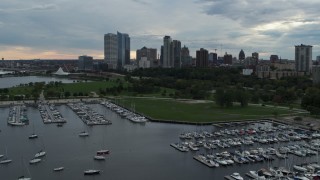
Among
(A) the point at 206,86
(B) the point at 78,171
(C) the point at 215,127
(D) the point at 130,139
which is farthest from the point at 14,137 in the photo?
(A) the point at 206,86

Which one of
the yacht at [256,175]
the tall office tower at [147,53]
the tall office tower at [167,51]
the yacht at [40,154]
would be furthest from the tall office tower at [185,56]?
the yacht at [256,175]

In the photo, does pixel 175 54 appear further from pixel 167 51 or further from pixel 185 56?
pixel 185 56

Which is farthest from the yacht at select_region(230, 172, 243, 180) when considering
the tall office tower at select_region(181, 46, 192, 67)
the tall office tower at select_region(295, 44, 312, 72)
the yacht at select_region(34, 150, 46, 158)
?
the tall office tower at select_region(181, 46, 192, 67)

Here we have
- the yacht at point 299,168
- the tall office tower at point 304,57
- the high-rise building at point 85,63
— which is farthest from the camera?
the high-rise building at point 85,63

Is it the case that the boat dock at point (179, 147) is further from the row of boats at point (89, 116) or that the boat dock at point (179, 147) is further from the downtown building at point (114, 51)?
the downtown building at point (114, 51)

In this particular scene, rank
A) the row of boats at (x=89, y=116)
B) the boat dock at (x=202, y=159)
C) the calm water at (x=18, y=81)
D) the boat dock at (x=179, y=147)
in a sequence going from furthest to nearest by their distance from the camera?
the calm water at (x=18, y=81) → the row of boats at (x=89, y=116) → the boat dock at (x=179, y=147) → the boat dock at (x=202, y=159)

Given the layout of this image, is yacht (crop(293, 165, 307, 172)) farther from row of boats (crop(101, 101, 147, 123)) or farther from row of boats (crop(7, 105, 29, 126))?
row of boats (crop(7, 105, 29, 126))

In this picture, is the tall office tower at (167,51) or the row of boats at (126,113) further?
the tall office tower at (167,51)

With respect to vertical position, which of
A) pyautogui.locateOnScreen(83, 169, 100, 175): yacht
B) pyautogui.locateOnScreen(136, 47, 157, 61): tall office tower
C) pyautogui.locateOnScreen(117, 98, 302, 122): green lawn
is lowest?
pyautogui.locateOnScreen(83, 169, 100, 175): yacht

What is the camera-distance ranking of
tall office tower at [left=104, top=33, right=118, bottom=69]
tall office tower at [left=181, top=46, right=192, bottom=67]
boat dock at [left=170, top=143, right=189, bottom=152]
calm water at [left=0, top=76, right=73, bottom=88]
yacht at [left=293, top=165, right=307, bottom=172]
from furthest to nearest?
tall office tower at [left=104, top=33, right=118, bottom=69], tall office tower at [left=181, top=46, right=192, bottom=67], calm water at [left=0, top=76, right=73, bottom=88], boat dock at [left=170, top=143, right=189, bottom=152], yacht at [left=293, top=165, right=307, bottom=172]
